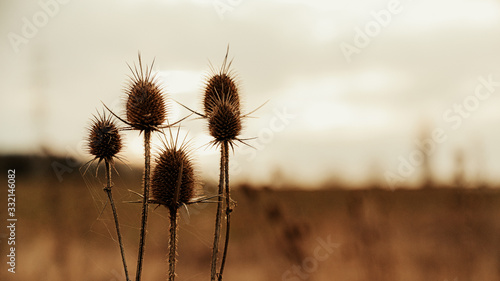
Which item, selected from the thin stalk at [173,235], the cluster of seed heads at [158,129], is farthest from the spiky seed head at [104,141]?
the thin stalk at [173,235]

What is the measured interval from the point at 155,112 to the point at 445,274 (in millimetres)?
4173

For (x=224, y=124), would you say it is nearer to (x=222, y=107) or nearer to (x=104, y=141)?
(x=222, y=107)

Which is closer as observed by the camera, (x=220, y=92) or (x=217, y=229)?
(x=217, y=229)

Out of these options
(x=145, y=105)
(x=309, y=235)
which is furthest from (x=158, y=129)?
(x=309, y=235)

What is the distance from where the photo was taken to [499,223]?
5.27 m

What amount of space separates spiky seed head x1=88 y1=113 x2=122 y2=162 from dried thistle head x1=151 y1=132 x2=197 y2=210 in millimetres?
398

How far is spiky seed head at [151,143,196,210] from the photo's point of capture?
10.5ft

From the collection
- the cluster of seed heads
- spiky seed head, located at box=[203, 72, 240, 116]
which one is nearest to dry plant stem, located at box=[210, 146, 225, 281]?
the cluster of seed heads

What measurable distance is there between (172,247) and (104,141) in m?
1.13

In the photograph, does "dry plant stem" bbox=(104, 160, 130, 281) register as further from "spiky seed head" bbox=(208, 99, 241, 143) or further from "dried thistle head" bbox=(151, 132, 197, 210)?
"spiky seed head" bbox=(208, 99, 241, 143)

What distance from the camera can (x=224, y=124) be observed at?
339 centimetres

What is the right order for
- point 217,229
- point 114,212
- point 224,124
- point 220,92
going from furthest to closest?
point 220,92
point 224,124
point 114,212
point 217,229

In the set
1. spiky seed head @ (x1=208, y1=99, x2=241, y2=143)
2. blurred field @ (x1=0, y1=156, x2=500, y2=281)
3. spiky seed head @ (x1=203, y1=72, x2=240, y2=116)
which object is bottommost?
blurred field @ (x1=0, y1=156, x2=500, y2=281)

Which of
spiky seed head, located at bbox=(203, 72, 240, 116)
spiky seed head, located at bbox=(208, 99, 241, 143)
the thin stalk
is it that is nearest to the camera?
the thin stalk
